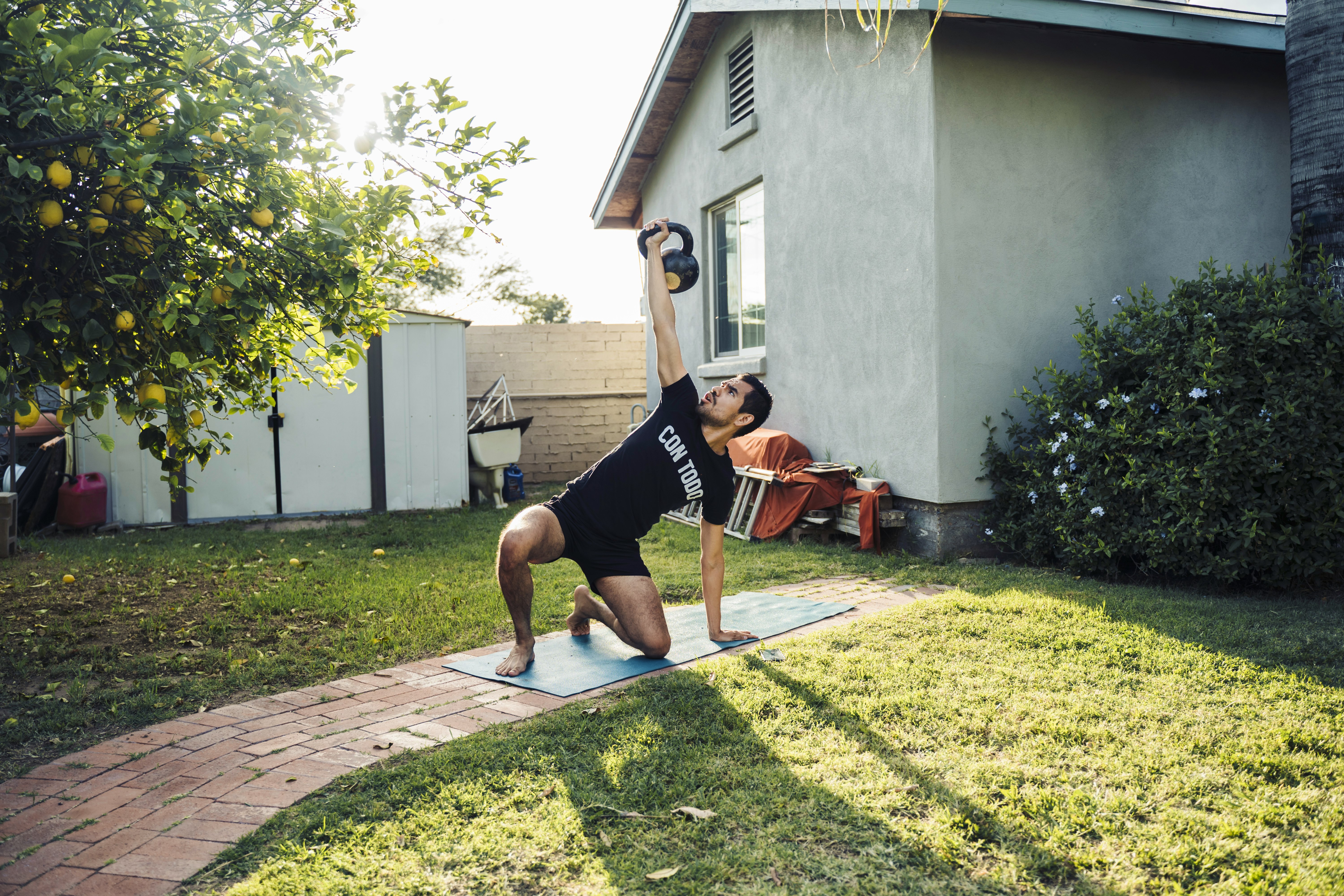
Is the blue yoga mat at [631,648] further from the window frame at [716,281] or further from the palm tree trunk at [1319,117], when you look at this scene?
the window frame at [716,281]

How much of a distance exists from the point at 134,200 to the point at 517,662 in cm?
236

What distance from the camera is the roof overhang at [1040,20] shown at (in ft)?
19.3

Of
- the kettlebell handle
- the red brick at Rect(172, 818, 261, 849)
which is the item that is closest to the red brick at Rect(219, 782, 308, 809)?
the red brick at Rect(172, 818, 261, 849)

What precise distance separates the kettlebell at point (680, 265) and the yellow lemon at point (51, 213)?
222 centimetres

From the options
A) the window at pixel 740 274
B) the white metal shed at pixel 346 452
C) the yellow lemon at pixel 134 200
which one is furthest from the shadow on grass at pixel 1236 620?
the white metal shed at pixel 346 452

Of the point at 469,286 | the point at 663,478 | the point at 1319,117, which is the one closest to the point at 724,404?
the point at 663,478

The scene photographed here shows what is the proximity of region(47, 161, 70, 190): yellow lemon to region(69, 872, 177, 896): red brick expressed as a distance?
2.01 m

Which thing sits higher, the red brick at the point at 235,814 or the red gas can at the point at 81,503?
the red gas can at the point at 81,503

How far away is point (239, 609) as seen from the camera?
5.46 m

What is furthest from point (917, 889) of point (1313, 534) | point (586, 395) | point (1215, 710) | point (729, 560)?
point (586, 395)

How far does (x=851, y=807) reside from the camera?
2617 millimetres

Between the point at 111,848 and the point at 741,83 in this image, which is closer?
the point at 111,848

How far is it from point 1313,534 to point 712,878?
4.32 metres

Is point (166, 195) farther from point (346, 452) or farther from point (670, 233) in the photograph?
point (346, 452)
